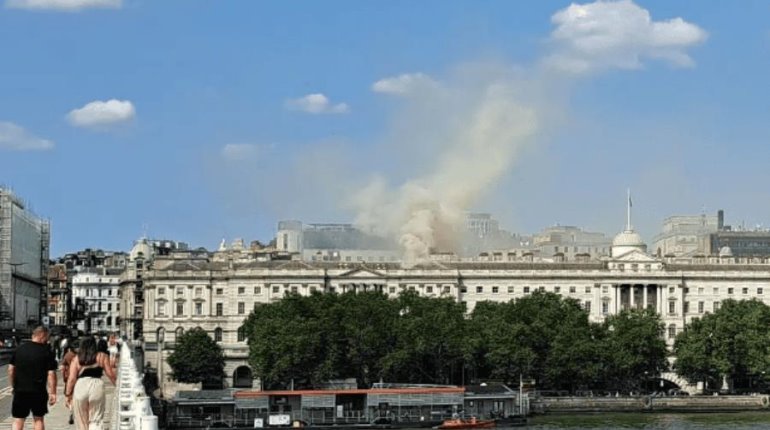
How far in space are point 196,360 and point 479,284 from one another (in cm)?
3591

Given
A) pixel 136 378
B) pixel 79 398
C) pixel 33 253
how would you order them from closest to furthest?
pixel 79 398 → pixel 136 378 → pixel 33 253

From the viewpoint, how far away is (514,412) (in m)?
106

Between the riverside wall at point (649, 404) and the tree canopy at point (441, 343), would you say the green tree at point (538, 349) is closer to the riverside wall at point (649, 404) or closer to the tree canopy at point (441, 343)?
the tree canopy at point (441, 343)

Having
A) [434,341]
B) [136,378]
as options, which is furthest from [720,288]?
[136,378]

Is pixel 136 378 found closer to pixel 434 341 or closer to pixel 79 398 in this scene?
pixel 79 398

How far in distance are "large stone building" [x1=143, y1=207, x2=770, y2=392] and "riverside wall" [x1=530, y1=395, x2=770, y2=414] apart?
32.7 meters

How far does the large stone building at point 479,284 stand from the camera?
151 m

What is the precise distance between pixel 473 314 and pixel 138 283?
6169 centimetres

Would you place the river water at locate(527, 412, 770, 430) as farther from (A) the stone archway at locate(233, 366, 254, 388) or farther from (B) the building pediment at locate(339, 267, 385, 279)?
(B) the building pediment at locate(339, 267, 385, 279)

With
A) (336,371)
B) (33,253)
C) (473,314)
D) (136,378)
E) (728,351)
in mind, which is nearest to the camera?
(136,378)

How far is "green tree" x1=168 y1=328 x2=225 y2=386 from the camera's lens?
12588cm

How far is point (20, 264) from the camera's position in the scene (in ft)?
475

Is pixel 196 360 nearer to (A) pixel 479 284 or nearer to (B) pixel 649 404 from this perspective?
(A) pixel 479 284

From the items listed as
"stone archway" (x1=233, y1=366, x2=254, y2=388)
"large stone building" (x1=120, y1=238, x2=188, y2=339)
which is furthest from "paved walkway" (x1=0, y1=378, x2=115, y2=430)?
"large stone building" (x1=120, y1=238, x2=188, y2=339)
